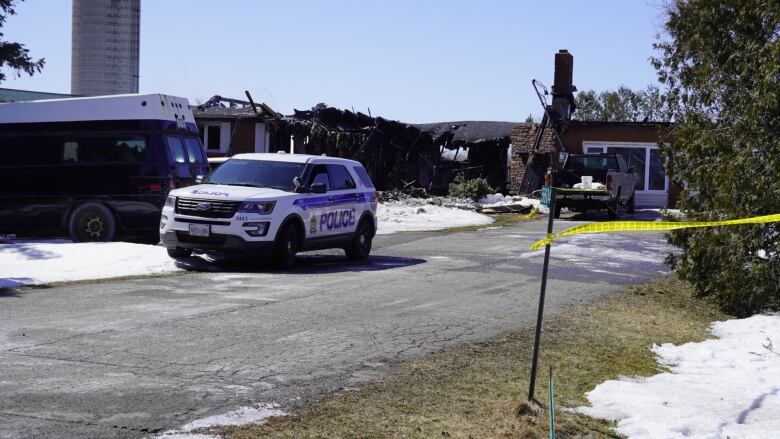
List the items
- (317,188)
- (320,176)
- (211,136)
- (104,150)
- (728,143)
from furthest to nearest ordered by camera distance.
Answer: (211,136)
(104,150)
(320,176)
(317,188)
(728,143)

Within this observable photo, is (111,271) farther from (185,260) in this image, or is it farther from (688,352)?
(688,352)

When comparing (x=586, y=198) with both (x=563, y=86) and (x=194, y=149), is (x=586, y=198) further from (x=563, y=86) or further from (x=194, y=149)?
(x=194, y=149)

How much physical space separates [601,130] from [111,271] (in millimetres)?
29208

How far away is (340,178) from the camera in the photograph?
57.2 feet

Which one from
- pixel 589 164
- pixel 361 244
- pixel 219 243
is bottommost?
pixel 361 244

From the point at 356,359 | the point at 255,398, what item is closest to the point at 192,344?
the point at 356,359

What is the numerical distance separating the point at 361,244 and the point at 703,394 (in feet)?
34.2

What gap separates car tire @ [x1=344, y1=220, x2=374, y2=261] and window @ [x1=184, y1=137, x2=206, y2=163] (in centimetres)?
401

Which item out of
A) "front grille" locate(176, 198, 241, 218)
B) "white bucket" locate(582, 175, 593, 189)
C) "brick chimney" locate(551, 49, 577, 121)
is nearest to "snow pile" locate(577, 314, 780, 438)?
"front grille" locate(176, 198, 241, 218)

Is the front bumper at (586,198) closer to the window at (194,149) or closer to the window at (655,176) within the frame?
the window at (655,176)

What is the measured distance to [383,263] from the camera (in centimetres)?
1714

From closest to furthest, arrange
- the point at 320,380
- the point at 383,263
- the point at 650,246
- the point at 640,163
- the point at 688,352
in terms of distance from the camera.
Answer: the point at 320,380 → the point at 688,352 → the point at 383,263 → the point at 650,246 → the point at 640,163

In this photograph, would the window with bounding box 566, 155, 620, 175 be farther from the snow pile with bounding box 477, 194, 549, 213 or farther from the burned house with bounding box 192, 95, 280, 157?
the burned house with bounding box 192, 95, 280, 157

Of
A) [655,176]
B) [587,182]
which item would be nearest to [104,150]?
[587,182]
